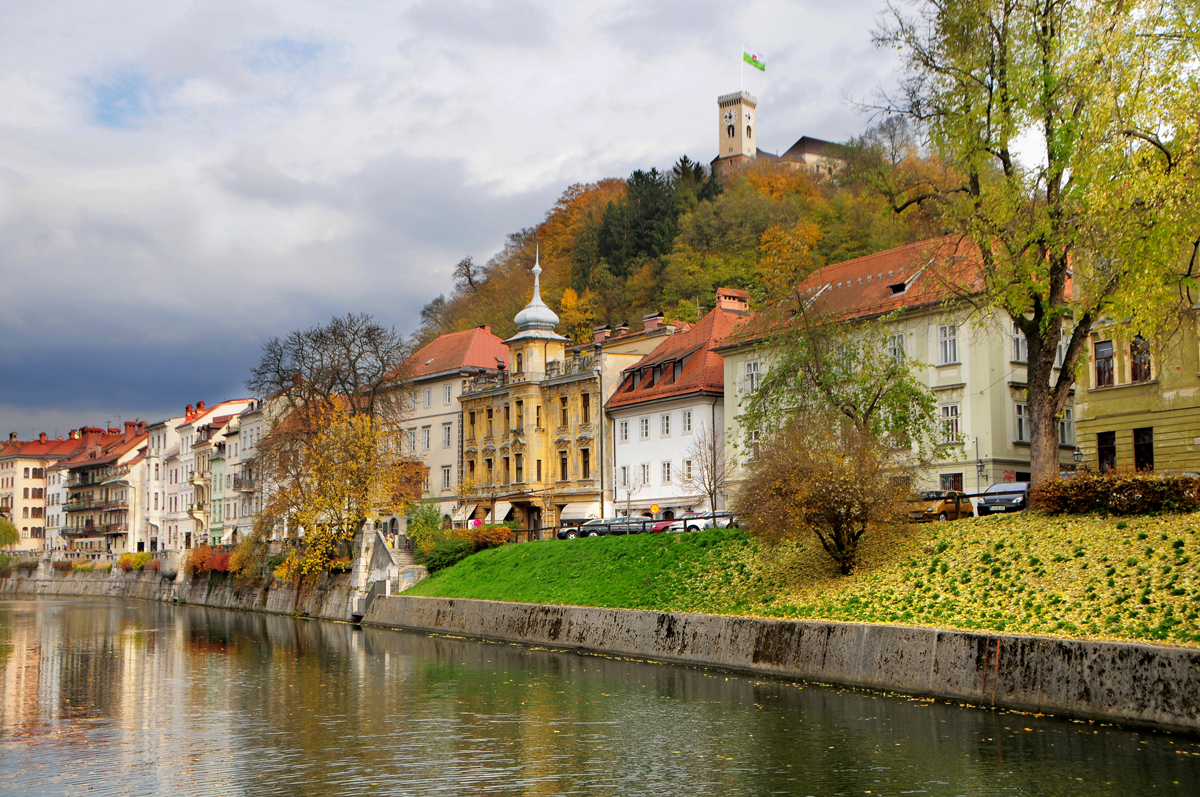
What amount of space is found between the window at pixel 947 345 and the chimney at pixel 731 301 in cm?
1866

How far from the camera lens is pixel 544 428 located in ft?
241

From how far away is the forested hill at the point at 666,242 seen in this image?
271ft

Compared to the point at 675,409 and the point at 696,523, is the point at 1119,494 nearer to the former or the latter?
the point at 696,523

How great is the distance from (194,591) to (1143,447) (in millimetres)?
63533

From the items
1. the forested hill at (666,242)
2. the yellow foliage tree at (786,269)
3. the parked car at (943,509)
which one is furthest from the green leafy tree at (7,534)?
the parked car at (943,509)

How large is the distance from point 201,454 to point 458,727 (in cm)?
10609

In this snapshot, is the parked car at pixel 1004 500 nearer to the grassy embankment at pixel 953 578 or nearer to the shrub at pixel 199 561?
the grassy embankment at pixel 953 578

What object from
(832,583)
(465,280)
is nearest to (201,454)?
(465,280)

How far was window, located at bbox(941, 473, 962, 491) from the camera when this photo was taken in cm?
4753

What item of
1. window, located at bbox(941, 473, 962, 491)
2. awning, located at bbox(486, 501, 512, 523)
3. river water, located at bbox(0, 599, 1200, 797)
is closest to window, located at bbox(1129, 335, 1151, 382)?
window, located at bbox(941, 473, 962, 491)

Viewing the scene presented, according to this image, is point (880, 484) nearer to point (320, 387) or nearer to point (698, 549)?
point (698, 549)

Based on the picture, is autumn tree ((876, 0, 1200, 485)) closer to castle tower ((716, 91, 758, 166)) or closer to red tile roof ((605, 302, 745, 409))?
red tile roof ((605, 302, 745, 409))

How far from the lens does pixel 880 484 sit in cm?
3030

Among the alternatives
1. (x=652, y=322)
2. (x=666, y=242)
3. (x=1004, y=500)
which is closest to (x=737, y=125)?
(x=666, y=242)
